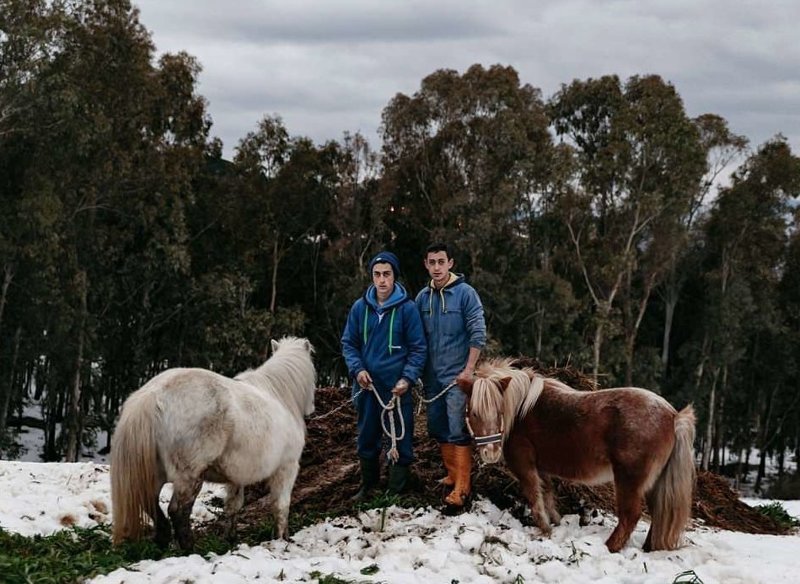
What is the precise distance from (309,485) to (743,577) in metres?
4.02

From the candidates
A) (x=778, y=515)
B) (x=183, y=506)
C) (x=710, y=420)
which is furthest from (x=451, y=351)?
(x=710, y=420)

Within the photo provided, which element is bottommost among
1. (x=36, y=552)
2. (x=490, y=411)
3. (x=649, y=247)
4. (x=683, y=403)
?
(x=683, y=403)

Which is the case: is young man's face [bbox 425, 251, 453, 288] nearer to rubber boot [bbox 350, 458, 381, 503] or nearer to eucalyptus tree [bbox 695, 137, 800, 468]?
rubber boot [bbox 350, 458, 381, 503]

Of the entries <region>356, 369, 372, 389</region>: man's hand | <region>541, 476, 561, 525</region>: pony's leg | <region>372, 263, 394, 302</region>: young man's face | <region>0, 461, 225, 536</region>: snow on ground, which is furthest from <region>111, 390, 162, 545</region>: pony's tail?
<region>541, 476, 561, 525</region>: pony's leg

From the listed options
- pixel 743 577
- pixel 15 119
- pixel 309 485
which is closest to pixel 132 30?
pixel 15 119

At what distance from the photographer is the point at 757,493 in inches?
1462

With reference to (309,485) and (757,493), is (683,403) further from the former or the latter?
(309,485)

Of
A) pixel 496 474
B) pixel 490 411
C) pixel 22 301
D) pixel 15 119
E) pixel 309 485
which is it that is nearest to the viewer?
pixel 490 411

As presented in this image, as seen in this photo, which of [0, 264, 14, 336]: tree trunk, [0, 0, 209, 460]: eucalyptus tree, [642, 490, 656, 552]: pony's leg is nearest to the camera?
[642, 490, 656, 552]: pony's leg

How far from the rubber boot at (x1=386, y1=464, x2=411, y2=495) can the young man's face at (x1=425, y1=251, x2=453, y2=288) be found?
1.69 metres

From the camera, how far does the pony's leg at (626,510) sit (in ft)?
20.2

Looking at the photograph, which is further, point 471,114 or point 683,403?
point 683,403

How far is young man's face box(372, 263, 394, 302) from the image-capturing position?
6871 millimetres

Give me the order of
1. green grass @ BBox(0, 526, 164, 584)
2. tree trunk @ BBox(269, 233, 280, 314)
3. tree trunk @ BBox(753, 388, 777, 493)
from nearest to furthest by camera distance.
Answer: green grass @ BBox(0, 526, 164, 584), tree trunk @ BBox(269, 233, 280, 314), tree trunk @ BBox(753, 388, 777, 493)
